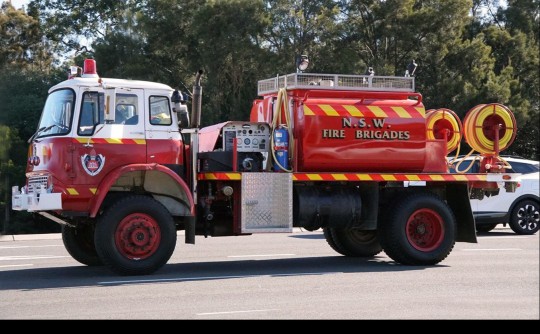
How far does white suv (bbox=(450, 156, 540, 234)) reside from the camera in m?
20.1

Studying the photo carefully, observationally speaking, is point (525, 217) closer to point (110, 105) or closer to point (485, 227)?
point (485, 227)

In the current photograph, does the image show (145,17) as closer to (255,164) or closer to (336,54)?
(336,54)

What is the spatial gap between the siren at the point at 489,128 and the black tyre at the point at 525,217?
5.64 m

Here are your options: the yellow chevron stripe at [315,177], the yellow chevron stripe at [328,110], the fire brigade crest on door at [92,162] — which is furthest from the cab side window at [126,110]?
the yellow chevron stripe at [328,110]

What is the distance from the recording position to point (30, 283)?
1221 centimetres

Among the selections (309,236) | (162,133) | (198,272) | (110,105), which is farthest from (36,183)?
(309,236)

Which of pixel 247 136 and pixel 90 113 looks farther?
pixel 247 136


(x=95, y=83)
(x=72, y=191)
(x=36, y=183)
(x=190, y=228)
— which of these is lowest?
(x=190, y=228)

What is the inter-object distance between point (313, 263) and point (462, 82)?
19.4 metres

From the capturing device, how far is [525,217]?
67.1 ft

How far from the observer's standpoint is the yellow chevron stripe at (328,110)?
13734 millimetres

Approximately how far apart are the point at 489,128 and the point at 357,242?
298cm

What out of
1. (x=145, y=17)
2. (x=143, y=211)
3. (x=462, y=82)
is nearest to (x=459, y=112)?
(x=462, y=82)

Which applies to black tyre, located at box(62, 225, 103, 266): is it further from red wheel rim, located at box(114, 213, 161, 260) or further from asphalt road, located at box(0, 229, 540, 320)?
red wheel rim, located at box(114, 213, 161, 260)
